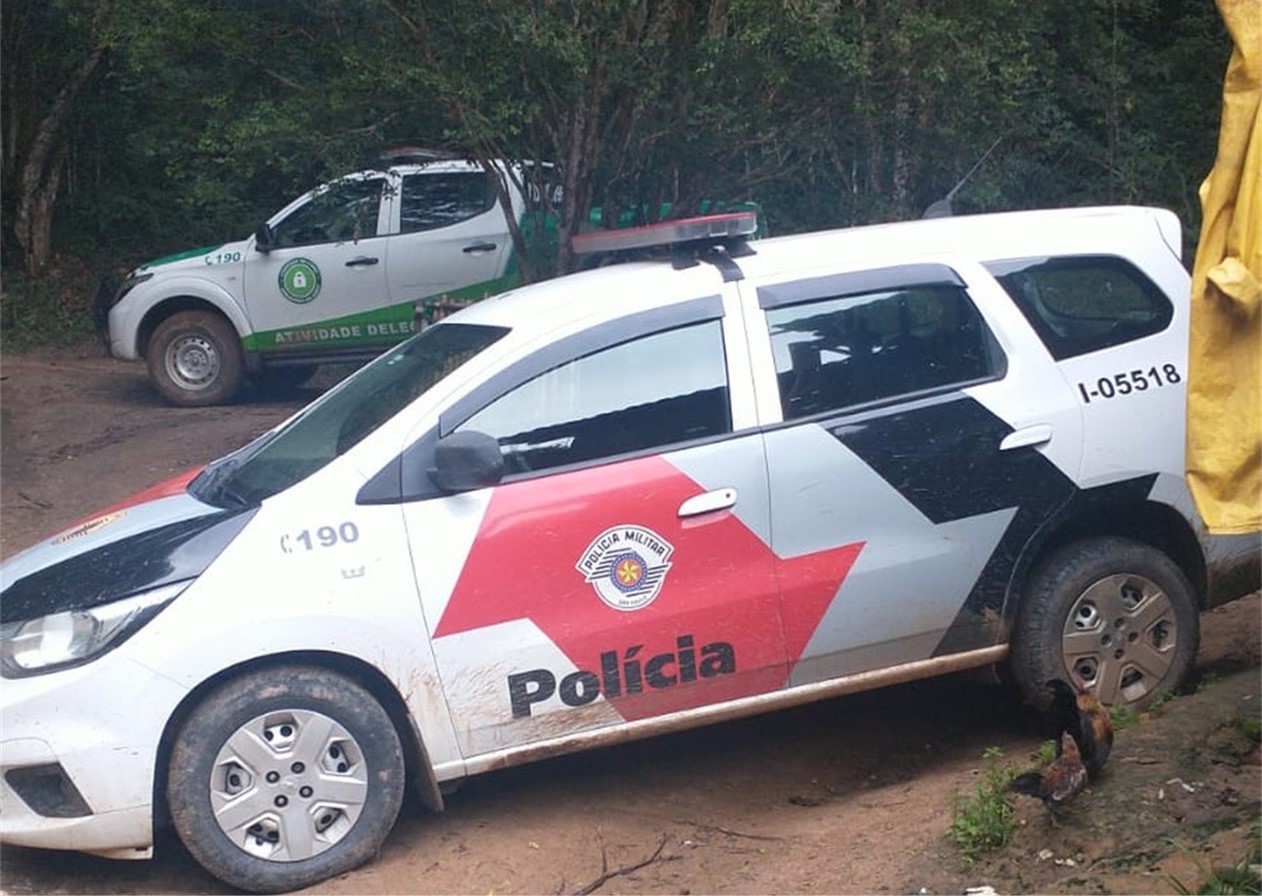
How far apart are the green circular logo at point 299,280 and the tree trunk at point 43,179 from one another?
6493 millimetres

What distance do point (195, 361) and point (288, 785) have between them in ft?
28.3

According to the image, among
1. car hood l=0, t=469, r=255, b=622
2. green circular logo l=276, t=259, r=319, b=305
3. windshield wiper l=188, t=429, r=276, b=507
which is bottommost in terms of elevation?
car hood l=0, t=469, r=255, b=622

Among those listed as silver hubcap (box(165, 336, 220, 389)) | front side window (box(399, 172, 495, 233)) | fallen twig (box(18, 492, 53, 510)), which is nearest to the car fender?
silver hubcap (box(165, 336, 220, 389))

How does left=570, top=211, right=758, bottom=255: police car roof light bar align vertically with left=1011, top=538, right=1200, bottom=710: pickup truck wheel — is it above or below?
above

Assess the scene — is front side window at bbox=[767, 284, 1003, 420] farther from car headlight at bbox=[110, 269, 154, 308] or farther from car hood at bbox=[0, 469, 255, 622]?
car headlight at bbox=[110, 269, 154, 308]

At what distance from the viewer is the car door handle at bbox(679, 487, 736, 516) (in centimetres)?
509

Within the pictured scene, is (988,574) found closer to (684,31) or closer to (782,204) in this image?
(684,31)

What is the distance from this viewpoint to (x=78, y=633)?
15.5 feet

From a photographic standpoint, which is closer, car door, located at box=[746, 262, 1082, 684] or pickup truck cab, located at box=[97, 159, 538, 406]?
car door, located at box=[746, 262, 1082, 684]

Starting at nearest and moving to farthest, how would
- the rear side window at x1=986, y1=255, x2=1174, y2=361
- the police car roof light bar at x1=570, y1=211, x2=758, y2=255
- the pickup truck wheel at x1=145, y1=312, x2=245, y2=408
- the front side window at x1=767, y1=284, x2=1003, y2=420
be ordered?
the front side window at x1=767, y1=284, x2=1003, y2=420 → the police car roof light bar at x1=570, y1=211, x2=758, y2=255 → the rear side window at x1=986, y1=255, x2=1174, y2=361 → the pickup truck wheel at x1=145, y1=312, x2=245, y2=408

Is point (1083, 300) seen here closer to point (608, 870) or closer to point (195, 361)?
point (608, 870)

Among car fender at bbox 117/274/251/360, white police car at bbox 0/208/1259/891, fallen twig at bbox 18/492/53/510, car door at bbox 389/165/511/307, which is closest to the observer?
white police car at bbox 0/208/1259/891

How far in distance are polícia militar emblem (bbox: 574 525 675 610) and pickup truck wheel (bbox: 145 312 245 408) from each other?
847 cm

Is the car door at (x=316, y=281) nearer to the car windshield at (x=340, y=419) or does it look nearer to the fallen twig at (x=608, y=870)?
the car windshield at (x=340, y=419)
